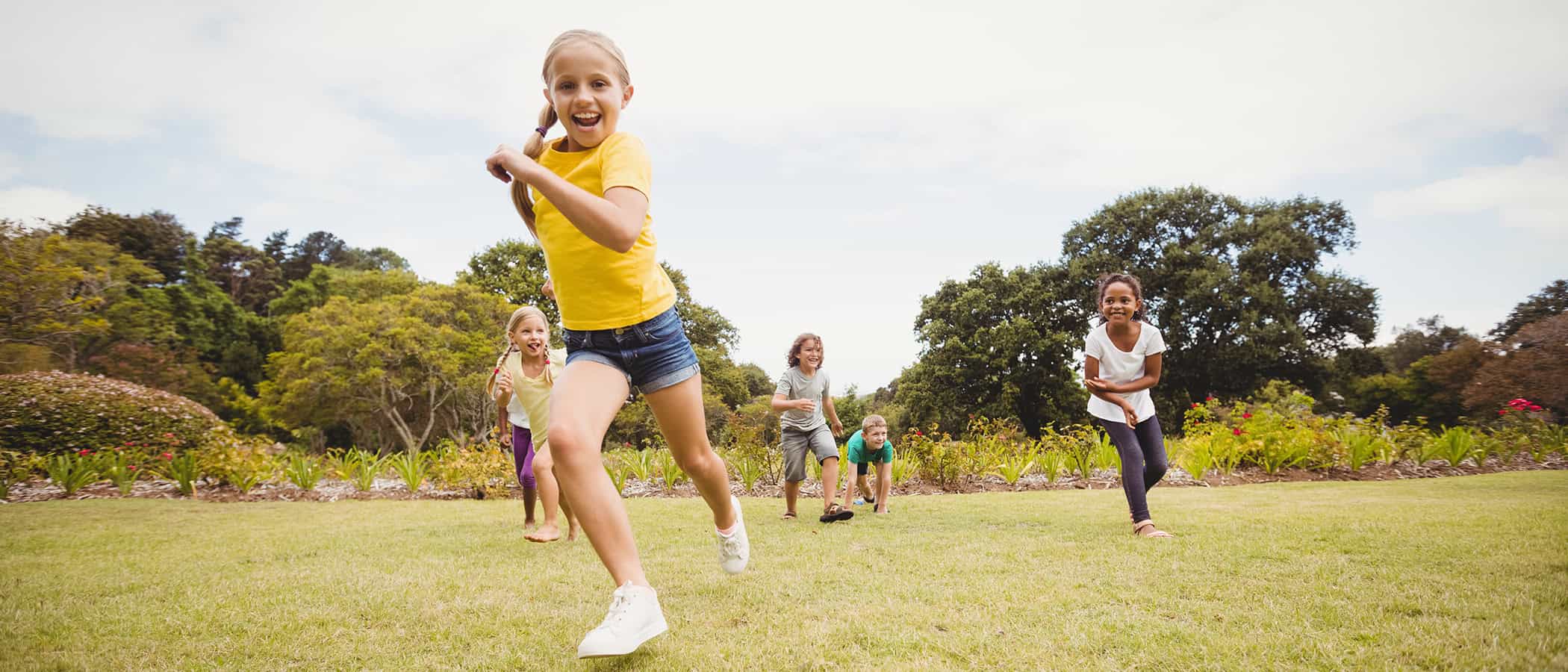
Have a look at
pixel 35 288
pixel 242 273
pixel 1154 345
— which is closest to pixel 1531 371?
pixel 1154 345

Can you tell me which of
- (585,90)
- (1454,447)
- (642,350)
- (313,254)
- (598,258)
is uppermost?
(313,254)

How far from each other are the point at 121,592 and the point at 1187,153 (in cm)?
2660

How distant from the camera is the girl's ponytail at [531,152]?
7.93 ft

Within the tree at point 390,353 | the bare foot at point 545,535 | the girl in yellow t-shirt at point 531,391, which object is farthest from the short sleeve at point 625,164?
the tree at point 390,353

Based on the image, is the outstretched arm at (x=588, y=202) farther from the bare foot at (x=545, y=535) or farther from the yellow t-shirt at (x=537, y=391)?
the bare foot at (x=545, y=535)

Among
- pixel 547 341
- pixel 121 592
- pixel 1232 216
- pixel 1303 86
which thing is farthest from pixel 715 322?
pixel 121 592

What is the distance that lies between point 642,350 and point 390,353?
2293 cm

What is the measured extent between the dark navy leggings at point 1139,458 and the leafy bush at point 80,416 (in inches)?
537

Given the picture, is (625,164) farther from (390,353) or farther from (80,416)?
(390,353)

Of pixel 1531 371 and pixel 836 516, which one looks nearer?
pixel 836 516

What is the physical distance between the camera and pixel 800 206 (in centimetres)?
1702

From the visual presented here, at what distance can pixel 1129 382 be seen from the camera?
4.69 m

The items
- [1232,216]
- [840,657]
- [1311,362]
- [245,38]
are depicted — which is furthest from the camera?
[1232,216]

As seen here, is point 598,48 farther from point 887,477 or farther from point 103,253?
point 103,253
